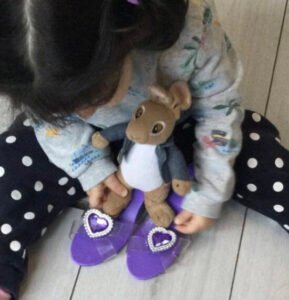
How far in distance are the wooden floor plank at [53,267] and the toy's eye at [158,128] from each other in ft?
0.92

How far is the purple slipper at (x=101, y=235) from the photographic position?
2.91 feet

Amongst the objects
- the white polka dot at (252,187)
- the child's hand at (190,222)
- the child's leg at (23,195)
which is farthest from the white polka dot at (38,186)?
the white polka dot at (252,187)

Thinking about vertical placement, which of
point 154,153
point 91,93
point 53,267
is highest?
point 91,93

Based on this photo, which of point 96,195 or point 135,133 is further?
point 96,195

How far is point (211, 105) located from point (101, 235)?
27cm

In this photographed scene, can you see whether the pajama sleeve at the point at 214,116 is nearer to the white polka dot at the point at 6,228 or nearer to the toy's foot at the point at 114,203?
the toy's foot at the point at 114,203

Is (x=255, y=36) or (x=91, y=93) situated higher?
(x=91, y=93)

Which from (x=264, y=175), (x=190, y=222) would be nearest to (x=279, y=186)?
(x=264, y=175)

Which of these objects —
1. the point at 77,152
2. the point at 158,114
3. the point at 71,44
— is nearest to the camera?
the point at 71,44

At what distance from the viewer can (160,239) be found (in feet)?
2.90

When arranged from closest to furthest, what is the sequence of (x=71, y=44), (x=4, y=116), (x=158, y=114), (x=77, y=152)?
1. (x=71, y=44)
2. (x=158, y=114)
3. (x=77, y=152)
4. (x=4, y=116)

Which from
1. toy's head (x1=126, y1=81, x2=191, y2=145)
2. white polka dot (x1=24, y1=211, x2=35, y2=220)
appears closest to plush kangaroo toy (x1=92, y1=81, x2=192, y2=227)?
toy's head (x1=126, y1=81, x2=191, y2=145)

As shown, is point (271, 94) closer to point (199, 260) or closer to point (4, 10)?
point (199, 260)

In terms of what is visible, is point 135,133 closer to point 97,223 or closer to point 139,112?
point 139,112
